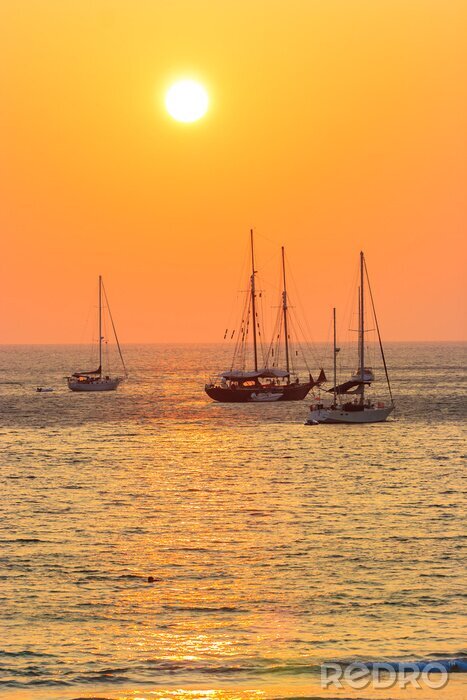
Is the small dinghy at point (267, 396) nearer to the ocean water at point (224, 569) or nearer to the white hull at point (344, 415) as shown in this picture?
the white hull at point (344, 415)

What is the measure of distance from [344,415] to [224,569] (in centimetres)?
7591

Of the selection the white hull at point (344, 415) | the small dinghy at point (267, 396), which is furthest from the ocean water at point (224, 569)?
the small dinghy at point (267, 396)

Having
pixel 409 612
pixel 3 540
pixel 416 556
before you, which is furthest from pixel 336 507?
pixel 409 612

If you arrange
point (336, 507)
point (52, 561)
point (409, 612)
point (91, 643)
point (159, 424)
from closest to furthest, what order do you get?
point (91, 643)
point (409, 612)
point (52, 561)
point (336, 507)
point (159, 424)

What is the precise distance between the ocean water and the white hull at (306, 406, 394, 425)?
24389 millimetres

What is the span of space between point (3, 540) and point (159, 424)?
78592 mm

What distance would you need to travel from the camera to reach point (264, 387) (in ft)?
534

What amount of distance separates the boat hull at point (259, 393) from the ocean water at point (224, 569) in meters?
65.3

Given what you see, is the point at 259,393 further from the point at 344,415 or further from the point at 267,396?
the point at 344,415

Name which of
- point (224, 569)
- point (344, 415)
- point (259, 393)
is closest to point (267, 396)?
point (259, 393)

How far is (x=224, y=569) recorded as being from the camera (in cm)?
4656

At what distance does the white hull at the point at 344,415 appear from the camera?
122 metres

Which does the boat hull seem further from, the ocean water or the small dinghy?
the ocean water

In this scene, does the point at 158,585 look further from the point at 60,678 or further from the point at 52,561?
the point at 60,678
